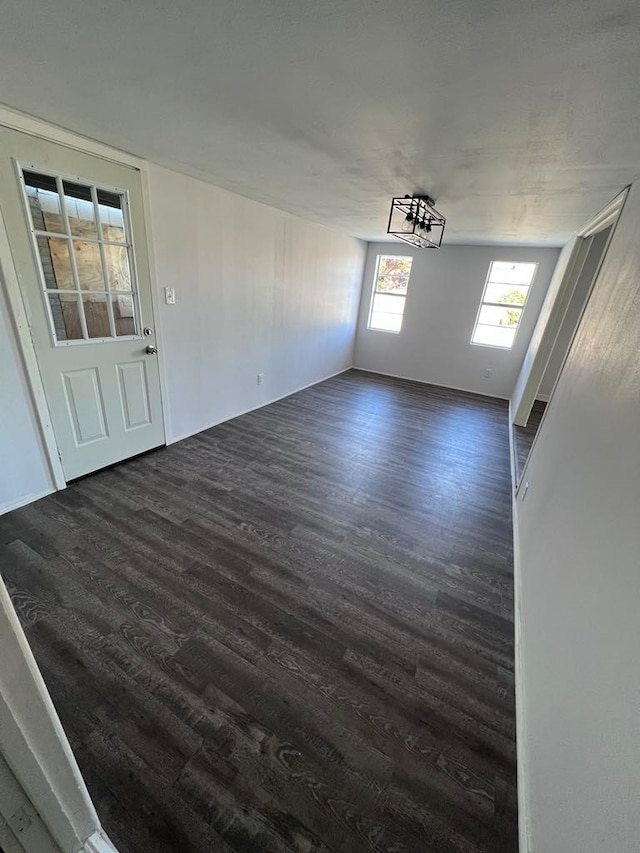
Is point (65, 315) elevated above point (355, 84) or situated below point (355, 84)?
below

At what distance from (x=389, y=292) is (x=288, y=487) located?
4819 millimetres

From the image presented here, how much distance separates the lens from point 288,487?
283 cm

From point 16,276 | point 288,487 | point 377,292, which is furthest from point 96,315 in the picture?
point 377,292

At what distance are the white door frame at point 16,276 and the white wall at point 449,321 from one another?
4.50 m

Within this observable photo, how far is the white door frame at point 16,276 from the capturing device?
1912 mm

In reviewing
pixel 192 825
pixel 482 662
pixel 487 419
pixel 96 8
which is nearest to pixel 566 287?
pixel 487 419

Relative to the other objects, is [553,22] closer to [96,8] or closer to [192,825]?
[96,8]

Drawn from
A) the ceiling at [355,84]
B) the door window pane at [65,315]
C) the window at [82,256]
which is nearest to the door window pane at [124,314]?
the window at [82,256]

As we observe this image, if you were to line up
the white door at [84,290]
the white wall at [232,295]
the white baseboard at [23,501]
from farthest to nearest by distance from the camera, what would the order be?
the white wall at [232,295] < the white baseboard at [23,501] < the white door at [84,290]

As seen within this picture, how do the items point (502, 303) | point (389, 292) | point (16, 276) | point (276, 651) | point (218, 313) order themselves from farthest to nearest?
point (389, 292)
point (502, 303)
point (218, 313)
point (16, 276)
point (276, 651)

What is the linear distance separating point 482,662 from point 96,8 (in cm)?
289

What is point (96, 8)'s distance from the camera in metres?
1.01

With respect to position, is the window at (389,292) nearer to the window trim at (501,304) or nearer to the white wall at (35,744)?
the window trim at (501,304)

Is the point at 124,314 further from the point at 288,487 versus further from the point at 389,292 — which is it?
the point at 389,292
